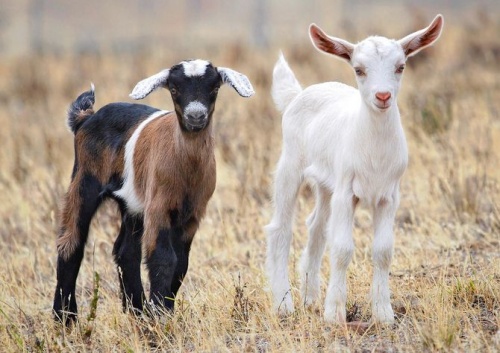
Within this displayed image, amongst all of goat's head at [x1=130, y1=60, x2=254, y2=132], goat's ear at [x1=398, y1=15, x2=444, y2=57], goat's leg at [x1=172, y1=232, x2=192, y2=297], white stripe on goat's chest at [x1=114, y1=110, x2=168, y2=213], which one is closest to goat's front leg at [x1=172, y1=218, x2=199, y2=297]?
goat's leg at [x1=172, y1=232, x2=192, y2=297]

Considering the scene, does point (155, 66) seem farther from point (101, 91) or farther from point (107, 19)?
point (107, 19)

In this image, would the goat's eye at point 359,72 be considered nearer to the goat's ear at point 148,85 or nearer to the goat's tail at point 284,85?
the goat's ear at point 148,85

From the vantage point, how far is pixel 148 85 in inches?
244

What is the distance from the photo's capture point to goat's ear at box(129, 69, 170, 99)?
609 centimetres

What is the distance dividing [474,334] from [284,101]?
2.69 metres

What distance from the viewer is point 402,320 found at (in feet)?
19.5

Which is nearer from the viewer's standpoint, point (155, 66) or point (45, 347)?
point (45, 347)

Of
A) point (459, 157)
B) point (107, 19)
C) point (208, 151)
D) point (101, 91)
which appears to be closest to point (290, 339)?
point (208, 151)

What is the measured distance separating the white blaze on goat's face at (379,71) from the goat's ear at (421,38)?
119 mm

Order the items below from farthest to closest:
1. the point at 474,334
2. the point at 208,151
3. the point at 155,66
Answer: the point at 155,66 → the point at 208,151 → the point at 474,334

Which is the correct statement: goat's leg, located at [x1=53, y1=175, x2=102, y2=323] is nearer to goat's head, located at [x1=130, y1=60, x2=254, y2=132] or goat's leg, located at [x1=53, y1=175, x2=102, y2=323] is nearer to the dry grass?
the dry grass

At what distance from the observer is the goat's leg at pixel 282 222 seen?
22.1ft

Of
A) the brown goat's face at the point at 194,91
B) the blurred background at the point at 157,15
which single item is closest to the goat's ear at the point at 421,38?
the brown goat's face at the point at 194,91

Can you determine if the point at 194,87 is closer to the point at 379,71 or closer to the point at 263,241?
the point at 379,71
